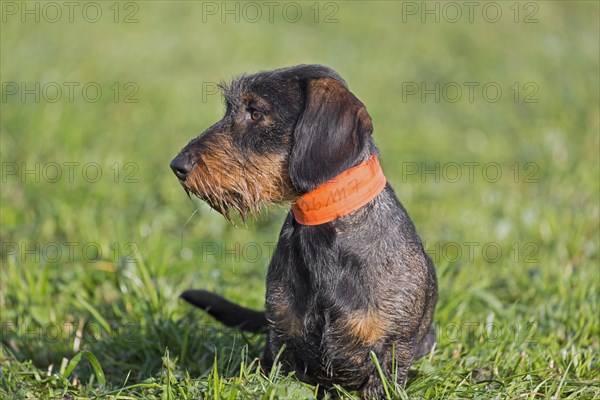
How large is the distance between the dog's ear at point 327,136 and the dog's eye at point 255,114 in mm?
275

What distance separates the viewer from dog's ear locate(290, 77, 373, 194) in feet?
12.0

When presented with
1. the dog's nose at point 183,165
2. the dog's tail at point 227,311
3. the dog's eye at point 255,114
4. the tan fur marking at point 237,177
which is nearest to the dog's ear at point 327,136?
the tan fur marking at point 237,177

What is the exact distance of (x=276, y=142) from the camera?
3889mm

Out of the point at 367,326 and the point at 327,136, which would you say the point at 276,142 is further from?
the point at 367,326

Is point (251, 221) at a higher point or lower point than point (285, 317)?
lower

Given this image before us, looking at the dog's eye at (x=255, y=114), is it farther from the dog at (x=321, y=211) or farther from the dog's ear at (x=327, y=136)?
the dog's ear at (x=327, y=136)

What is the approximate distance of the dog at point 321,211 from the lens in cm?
373

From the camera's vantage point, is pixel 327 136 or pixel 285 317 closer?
pixel 327 136

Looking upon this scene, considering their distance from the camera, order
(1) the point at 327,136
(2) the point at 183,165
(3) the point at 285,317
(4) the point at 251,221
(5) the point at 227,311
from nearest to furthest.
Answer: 1. (1) the point at 327,136
2. (2) the point at 183,165
3. (3) the point at 285,317
4. (5) the point at 227,311
5. (4) the point at 251,221

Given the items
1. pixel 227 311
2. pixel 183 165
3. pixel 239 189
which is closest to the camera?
pixel 183 165

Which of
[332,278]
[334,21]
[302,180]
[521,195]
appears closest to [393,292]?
[332,278]

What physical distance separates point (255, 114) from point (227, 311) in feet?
4.50

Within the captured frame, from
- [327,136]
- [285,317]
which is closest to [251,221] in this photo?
[285,317]

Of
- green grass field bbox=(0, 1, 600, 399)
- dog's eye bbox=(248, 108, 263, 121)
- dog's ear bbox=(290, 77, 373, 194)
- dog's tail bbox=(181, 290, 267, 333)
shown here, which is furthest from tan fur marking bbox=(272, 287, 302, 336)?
dog's eye bbox=(248, 108, 263, 121)
